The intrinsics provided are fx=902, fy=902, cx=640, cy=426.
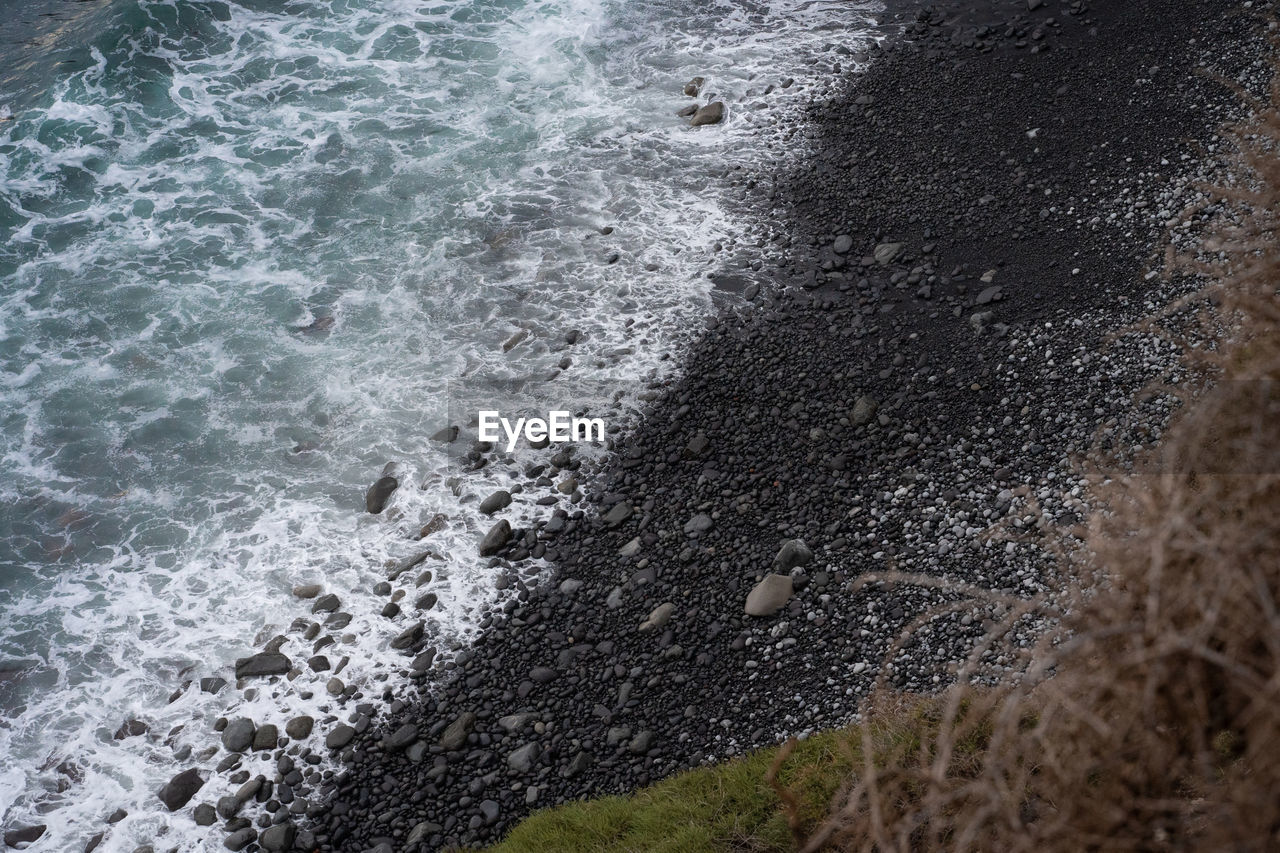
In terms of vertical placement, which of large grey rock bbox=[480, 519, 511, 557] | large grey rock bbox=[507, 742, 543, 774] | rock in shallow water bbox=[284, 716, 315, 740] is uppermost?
large grey rock bbox=[480, 519, 511, 557]

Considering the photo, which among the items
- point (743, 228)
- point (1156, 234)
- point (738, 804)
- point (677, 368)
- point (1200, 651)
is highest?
point (1200, 651)

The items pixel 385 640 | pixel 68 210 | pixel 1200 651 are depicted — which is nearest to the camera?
pixel 1200 651

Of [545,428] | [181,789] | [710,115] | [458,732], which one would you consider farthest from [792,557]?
[710,115]

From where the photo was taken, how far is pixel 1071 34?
17469 millimetres

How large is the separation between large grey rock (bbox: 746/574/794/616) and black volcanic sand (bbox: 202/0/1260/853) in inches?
3.7

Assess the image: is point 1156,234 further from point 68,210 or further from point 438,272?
point 68,210

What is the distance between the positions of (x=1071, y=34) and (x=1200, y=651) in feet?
53.5

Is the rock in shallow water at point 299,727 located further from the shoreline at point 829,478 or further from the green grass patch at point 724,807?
the green grass patch at point 724,807

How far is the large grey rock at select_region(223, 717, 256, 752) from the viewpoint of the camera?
1178 cm

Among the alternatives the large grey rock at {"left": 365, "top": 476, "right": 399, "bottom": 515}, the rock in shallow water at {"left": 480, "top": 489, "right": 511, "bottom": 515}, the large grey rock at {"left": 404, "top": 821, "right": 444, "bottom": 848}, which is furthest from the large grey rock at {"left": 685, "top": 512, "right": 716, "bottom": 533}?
the large grey rock at {"left": 365, "top": 476, "right": 399, "bottom": 515}

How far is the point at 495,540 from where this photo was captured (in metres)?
13.2

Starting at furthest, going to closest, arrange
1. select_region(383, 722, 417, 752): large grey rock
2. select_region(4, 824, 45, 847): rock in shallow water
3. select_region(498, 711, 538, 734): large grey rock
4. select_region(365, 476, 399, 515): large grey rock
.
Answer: select_region(365, 476, 399, 515): large grey rock < select_region(4, 824, 45, 847): rock in shallow water < select_region(383, 722, 417, 752): large grey rock < select_region(498, 711, 538, 734): large grey rock

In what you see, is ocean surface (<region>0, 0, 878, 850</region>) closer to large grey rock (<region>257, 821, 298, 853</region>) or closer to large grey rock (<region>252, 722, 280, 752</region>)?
large grey rock (<region>252, 722, 280, 752</region>)

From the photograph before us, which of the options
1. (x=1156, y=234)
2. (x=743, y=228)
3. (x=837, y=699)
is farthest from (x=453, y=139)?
(x=837, y=699)
